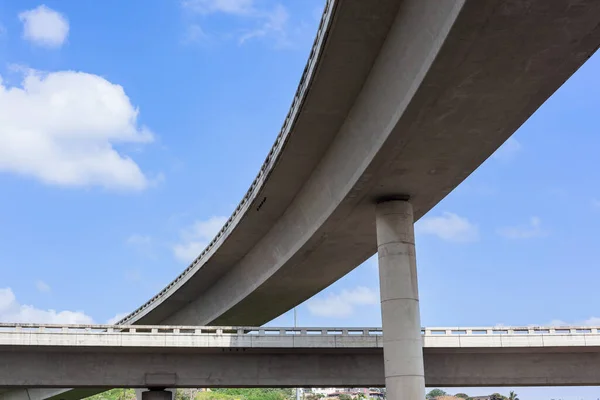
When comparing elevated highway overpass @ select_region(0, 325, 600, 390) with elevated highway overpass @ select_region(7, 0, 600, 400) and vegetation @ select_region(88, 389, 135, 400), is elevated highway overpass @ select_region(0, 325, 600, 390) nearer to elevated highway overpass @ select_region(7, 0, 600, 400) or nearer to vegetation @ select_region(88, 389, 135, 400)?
elevated highway overpass @ select_region(7, 0, 600, 400)

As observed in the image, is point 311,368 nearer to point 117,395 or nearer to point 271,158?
point 271,158

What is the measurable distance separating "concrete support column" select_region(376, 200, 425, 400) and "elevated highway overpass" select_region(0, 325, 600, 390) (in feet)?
28.7

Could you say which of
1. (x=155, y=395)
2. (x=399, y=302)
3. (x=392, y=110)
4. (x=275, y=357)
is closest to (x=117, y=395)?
(x=155, y=395)

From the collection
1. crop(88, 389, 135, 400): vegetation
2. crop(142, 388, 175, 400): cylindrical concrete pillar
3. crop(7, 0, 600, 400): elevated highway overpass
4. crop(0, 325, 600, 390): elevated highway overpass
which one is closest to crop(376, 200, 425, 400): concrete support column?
crop(7, 0, 600, 400): elevated highway overpass

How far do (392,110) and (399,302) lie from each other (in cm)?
1012

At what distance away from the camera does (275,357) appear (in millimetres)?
38625

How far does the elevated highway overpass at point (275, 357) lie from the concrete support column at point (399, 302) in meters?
8.74

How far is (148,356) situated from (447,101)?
2531 centimetres

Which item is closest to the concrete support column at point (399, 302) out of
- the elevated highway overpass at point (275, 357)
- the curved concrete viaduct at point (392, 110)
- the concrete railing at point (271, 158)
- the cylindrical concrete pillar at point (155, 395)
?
the curved concrete viaduct at point (392, 110)

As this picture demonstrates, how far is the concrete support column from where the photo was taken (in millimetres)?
27531

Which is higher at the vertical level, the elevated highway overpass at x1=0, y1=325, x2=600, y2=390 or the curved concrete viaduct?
the curved concrete viaduct

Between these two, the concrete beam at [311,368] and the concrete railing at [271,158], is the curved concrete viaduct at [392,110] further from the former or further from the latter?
the concrete beam at [311,368]

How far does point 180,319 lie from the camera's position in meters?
56.4

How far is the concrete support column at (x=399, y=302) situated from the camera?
90.3 feet
